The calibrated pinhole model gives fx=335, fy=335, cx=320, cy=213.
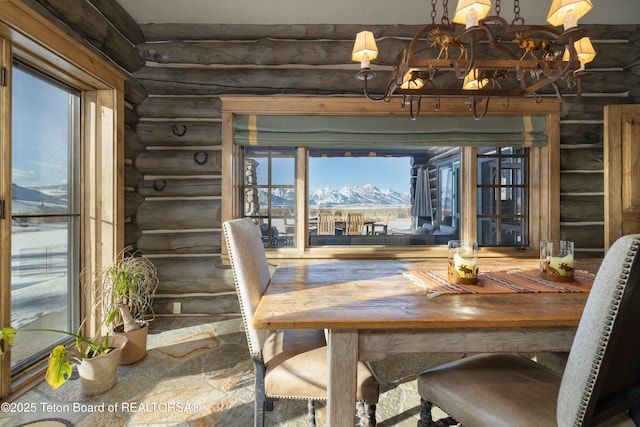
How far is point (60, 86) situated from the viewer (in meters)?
2.54

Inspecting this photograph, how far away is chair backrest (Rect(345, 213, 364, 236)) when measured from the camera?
8289 mm

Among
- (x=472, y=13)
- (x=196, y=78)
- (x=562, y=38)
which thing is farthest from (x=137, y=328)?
(x=562, y=38)

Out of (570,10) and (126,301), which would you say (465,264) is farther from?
(126,301)

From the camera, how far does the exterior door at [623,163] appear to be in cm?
290

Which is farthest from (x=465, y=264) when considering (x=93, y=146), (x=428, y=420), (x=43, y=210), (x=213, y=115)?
(x=93, y=146)

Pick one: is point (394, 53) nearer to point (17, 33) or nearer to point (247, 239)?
point (247, 239)

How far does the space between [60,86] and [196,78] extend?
3.67 feet

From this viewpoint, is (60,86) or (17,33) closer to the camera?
(17,33)

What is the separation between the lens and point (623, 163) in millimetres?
2906

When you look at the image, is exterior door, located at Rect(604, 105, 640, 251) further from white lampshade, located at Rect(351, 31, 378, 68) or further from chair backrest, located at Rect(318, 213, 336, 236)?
chair backrest, located at Rect(318, 213, 336, 236)

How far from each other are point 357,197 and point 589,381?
31.2ft

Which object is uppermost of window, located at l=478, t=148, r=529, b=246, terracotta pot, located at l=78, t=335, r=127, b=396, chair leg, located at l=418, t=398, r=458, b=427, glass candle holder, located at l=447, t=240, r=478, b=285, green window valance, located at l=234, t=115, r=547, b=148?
green window valance, located at l=234, t=115, r=547, b=148

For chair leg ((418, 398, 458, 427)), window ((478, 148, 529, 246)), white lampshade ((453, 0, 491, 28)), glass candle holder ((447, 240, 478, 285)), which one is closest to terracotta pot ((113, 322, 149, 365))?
chair leg ((418, 398, 458, 427))

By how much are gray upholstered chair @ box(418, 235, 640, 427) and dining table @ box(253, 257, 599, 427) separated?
0.44 ft
